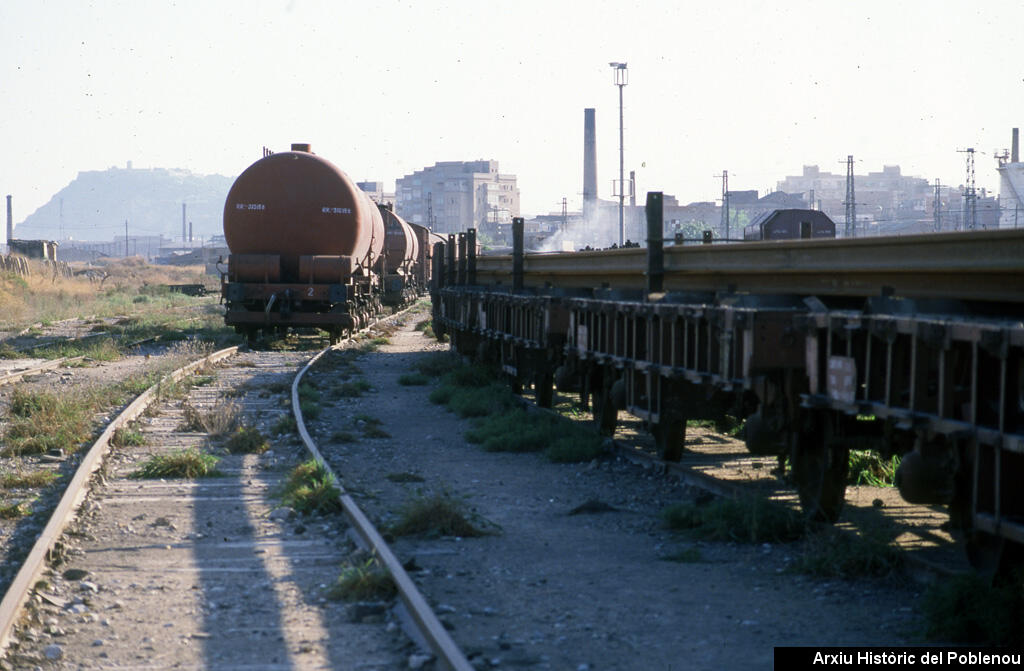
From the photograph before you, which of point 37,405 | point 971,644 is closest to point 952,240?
point 971,644

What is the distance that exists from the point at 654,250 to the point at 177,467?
4.72 m

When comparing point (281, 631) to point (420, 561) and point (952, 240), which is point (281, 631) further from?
point (952, 240)

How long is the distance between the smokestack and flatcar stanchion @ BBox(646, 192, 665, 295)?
9506 centimetres

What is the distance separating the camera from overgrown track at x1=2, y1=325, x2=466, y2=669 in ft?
17.5

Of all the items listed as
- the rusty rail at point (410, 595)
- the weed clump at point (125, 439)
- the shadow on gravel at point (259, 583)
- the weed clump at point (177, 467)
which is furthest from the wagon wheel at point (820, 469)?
the weed clump at point (125, 439)

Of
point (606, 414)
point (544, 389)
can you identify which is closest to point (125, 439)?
point (606, 414)

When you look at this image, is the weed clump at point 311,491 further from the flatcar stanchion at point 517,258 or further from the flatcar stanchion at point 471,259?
the flatcar stanchion at point 471,259

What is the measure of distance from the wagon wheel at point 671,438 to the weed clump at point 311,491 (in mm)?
2874

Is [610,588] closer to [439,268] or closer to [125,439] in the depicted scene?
[125,439]

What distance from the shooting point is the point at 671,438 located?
9789 mm

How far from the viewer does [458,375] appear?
57.3ft

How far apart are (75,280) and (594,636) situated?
211 feet

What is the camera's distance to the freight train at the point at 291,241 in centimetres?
2286

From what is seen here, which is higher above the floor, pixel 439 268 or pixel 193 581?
pixel 439 268
